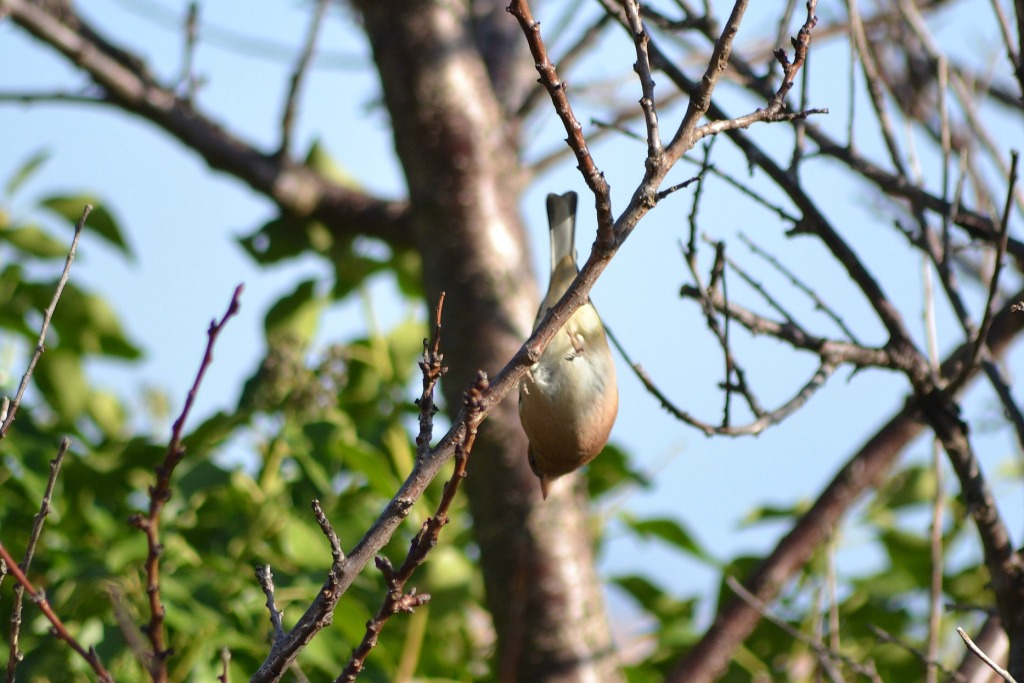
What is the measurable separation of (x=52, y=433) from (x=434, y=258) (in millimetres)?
1054

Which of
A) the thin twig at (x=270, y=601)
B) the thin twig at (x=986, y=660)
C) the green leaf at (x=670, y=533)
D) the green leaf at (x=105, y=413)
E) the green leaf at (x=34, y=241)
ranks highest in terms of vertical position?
the green leaf at (x=34, y=241)

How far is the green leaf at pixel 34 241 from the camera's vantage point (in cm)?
300

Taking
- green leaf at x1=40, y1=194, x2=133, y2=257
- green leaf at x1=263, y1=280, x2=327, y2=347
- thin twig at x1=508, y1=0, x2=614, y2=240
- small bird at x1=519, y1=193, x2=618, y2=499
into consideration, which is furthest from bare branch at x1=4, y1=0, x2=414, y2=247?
thin twig at x1=508, y1=0, x2=614, y2=240

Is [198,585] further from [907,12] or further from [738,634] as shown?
[907,12]

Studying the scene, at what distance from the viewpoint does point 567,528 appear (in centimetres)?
280

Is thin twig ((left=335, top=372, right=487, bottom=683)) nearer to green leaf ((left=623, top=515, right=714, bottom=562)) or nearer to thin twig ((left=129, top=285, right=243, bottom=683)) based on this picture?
thin twig ((left=129, top=285, right=243, bottom=683))

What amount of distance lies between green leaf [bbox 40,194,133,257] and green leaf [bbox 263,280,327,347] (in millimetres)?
457

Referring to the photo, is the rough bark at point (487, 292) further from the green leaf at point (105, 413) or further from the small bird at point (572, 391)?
the green leaf at point (105, 413)

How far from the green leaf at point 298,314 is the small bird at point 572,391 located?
1552mm

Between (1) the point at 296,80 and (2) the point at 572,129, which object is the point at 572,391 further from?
(1) the point at 296,80

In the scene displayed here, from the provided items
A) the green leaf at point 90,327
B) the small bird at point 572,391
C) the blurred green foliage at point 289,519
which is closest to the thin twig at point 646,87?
the small bird at point 572,391

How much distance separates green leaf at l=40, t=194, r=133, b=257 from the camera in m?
3.11

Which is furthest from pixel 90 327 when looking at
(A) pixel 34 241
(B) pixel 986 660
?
(B) pixel 986 660

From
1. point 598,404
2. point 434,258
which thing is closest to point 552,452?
point 598,404
